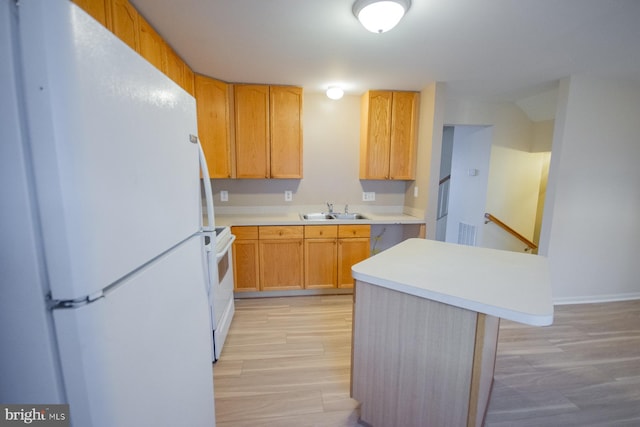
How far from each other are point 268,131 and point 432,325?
8.40 ft

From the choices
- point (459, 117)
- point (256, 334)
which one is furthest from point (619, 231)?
point (256, 334)

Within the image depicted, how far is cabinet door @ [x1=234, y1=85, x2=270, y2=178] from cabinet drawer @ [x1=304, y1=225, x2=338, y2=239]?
809mm

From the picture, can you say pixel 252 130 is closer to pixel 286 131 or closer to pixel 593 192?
pixel 286 131

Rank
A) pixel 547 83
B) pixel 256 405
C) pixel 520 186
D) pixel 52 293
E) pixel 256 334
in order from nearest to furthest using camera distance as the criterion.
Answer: pixel 52 293, pixel 256 405, pixel 256 334, pixel 547 83, pixel 520 186

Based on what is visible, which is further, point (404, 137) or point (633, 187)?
point (404, 137)

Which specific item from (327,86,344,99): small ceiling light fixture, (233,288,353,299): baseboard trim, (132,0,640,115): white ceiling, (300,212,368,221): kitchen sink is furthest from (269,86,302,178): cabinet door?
(233,288,353,299): baseboard trim

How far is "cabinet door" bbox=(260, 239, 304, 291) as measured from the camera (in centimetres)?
287

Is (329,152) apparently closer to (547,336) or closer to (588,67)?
(588,67)

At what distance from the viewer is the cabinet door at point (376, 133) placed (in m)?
→ 3.07

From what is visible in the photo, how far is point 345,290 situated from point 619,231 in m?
3.09

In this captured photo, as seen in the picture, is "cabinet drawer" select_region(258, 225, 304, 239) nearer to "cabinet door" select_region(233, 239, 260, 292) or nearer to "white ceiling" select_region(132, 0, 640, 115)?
"cabinet door" select_region(233, 239, 260, 292)

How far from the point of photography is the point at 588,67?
2.40m

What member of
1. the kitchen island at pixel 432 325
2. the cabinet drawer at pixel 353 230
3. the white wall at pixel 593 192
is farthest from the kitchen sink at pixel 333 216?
the white wall at pixel 593 192

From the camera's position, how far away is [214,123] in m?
2.74
